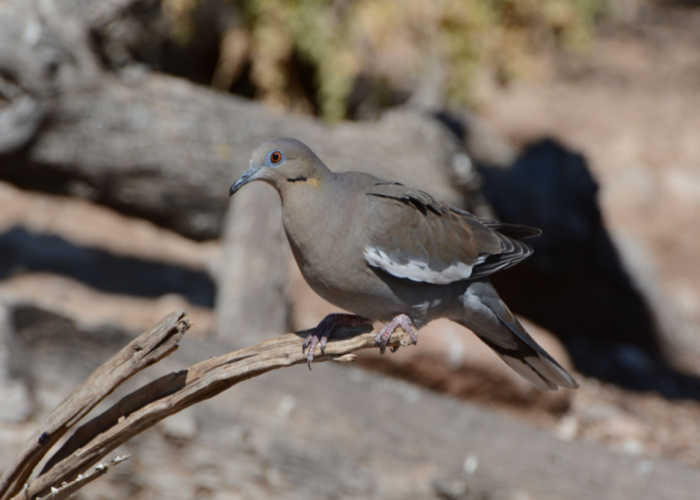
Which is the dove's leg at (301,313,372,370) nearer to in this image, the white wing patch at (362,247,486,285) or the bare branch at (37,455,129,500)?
the white wing patch at (362,247,486,285)

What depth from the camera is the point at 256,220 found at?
5.32 meters

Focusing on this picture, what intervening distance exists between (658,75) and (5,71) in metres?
10.1

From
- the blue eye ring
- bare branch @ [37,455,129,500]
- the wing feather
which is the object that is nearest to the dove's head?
the blue eye ring

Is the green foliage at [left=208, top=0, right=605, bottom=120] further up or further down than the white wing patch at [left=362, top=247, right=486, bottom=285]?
further up

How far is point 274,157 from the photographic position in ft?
7.91

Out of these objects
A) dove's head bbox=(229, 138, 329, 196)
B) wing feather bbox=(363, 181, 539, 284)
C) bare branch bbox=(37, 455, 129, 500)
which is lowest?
bare branch bbox=(37, 455, 129, 500)

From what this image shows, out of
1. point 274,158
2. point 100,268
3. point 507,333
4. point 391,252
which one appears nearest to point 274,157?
point 274,158

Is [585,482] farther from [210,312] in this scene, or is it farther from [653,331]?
[653,331]

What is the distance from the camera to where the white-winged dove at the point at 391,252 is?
Answer: 2.38 metres

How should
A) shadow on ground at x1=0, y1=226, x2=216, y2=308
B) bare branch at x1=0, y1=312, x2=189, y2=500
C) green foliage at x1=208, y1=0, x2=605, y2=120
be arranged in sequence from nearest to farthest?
1. bare branch at x1=0, y1=312, x2=189, y2=500
2. shadow on ground at x1=0, y1=226, x2=216, y2=308
3. green foliage at x1=208, y1=0, x2=605, y2=120

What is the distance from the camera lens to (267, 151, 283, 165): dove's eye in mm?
2400

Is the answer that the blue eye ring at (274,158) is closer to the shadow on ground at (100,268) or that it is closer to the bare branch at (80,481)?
the bare branch at (80,481)

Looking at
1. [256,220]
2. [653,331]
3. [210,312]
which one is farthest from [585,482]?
[653,331]

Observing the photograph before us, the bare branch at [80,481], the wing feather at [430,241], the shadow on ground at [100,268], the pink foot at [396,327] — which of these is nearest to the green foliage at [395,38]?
the shadow on ground at [100,268]
